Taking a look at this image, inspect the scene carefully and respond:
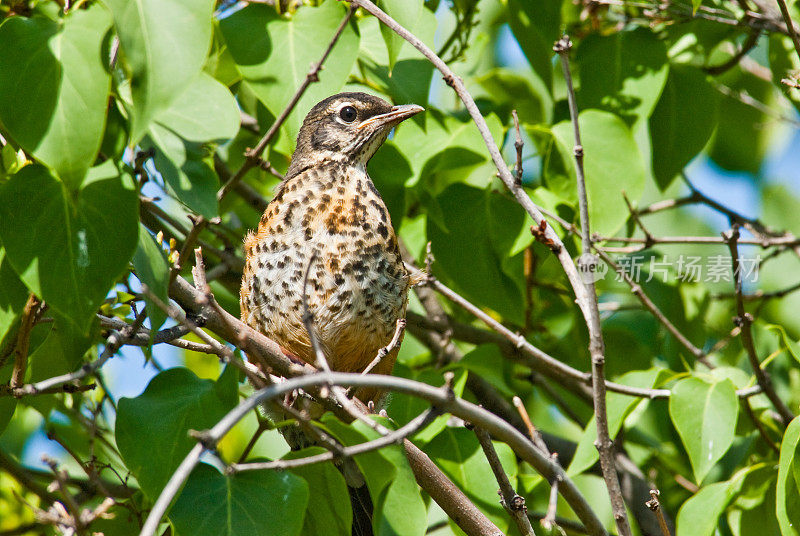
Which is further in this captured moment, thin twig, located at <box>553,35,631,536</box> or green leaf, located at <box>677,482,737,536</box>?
green leaf, located at <box>677,482,737,536</box>

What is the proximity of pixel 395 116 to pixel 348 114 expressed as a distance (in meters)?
0.36

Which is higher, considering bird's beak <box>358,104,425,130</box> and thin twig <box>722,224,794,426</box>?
bird's beak <box>358,104,425,130</box>

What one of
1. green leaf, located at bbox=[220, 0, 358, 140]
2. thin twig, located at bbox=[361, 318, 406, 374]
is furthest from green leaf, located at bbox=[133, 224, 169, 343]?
green leaf, located at bbox=[220, 0, 358, 140]

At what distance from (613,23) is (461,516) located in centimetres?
265

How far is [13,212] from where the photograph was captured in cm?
212

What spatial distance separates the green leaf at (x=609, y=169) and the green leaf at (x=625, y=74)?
0.89ft

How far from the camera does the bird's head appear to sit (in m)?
3.86

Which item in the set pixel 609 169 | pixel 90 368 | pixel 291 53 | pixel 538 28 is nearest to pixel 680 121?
pixel 609 169

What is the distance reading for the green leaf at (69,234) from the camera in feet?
6.91

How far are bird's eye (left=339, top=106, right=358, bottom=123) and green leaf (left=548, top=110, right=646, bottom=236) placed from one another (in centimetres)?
100

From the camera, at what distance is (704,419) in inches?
118

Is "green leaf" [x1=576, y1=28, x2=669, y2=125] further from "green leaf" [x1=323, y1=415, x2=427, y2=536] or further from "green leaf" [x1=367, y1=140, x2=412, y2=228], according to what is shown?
"green leaf" [x1=323, y1=415, x2=427, y2=536]

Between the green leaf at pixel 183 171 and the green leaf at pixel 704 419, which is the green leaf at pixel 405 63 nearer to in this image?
the green leaf at pixel 183 171

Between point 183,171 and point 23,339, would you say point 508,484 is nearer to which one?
point 183,171
